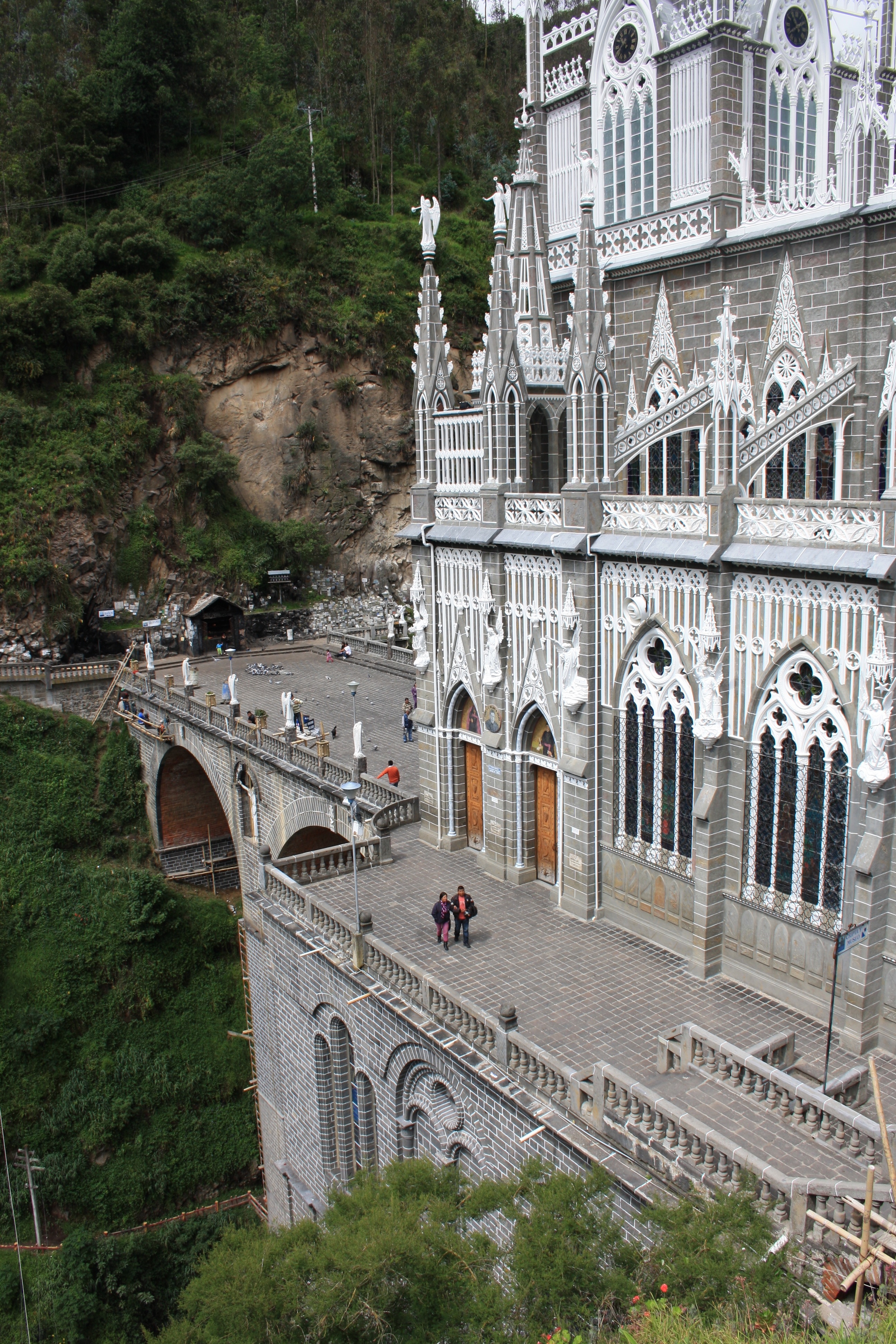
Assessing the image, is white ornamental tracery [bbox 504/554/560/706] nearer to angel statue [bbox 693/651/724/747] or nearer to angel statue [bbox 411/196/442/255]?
angel statue [bbox 693/651/724/747]

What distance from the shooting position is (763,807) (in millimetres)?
17297

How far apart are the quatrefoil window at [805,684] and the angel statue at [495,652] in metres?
7.61

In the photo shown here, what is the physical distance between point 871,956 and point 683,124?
1718 centimetres

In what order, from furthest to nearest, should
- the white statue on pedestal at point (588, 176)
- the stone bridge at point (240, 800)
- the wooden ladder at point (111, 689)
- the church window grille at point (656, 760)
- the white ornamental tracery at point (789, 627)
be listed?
the wooden ladder at point (111, 689) < the stone bridge at point (240, 800) < the white statue on pedestal at point (588, 176) < the church window grille at point (656, 760) < the white ornamental tracery at point (789, 627)

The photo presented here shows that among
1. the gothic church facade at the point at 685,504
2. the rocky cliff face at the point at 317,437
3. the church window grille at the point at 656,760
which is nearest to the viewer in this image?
the gothic church facade at the point at 685,504

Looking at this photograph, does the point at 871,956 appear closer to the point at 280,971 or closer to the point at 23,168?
the point at 280,971

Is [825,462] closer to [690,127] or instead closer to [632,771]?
[632,771]

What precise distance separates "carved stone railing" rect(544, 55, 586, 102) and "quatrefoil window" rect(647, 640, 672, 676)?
14.2 m

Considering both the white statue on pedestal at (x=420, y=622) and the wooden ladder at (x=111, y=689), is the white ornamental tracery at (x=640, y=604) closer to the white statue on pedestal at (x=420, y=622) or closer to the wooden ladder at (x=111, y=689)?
the white statue on pedestal at (x=420, y=622)

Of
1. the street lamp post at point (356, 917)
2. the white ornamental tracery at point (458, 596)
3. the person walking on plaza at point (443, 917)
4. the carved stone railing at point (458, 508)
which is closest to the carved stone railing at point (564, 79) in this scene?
the carved stone railing at point (458, 508)

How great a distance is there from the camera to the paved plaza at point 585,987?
14391 mm

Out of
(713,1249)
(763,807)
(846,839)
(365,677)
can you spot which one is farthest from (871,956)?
(365,677)

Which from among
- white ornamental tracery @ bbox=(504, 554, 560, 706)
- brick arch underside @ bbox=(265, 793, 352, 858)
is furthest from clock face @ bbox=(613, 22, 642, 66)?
brick arch underside @ bbox=(265, 793, 352, 858)

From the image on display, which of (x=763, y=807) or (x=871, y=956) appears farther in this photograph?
(x=763, y=807)
